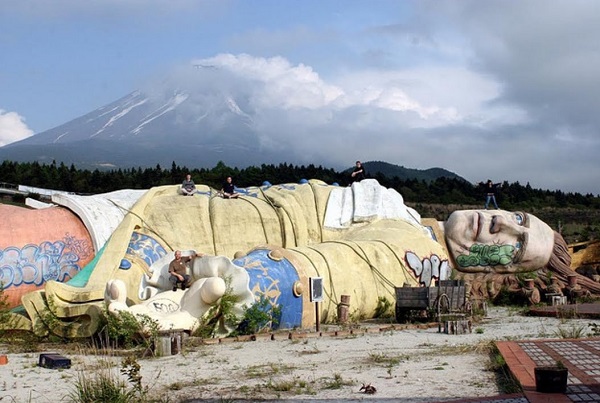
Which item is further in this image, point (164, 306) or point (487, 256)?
point (487, 256)

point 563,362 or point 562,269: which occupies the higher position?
point 562,269

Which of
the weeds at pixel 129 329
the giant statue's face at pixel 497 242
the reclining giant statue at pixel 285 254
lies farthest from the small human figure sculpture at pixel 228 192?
the weeds at pixel 129 329

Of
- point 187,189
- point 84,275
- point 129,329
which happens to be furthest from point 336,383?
point 187,189

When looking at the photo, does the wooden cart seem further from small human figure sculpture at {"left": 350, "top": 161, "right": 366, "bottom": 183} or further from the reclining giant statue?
small human figure sculpture at {"left": 350, "top": 161, "right": 366, "bottom": 183}

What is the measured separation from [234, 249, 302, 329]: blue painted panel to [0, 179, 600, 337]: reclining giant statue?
18 millimetres

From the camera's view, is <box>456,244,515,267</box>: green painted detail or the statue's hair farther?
the statue's hair

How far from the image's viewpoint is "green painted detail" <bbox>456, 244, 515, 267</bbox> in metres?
16.3

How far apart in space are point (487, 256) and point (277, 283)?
6339 mm

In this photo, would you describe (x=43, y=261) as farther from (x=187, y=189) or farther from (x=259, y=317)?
(x=259, y=317)

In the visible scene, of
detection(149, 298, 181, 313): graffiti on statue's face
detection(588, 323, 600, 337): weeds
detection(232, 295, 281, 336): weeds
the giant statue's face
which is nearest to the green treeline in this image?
the giant statue's face

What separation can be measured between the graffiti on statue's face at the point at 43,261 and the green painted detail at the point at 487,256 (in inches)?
306

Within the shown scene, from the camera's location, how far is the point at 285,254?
1227 centimetres

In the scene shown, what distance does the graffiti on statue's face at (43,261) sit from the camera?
484 inches

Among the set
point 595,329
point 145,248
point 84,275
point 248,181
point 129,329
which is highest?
point 248,181
